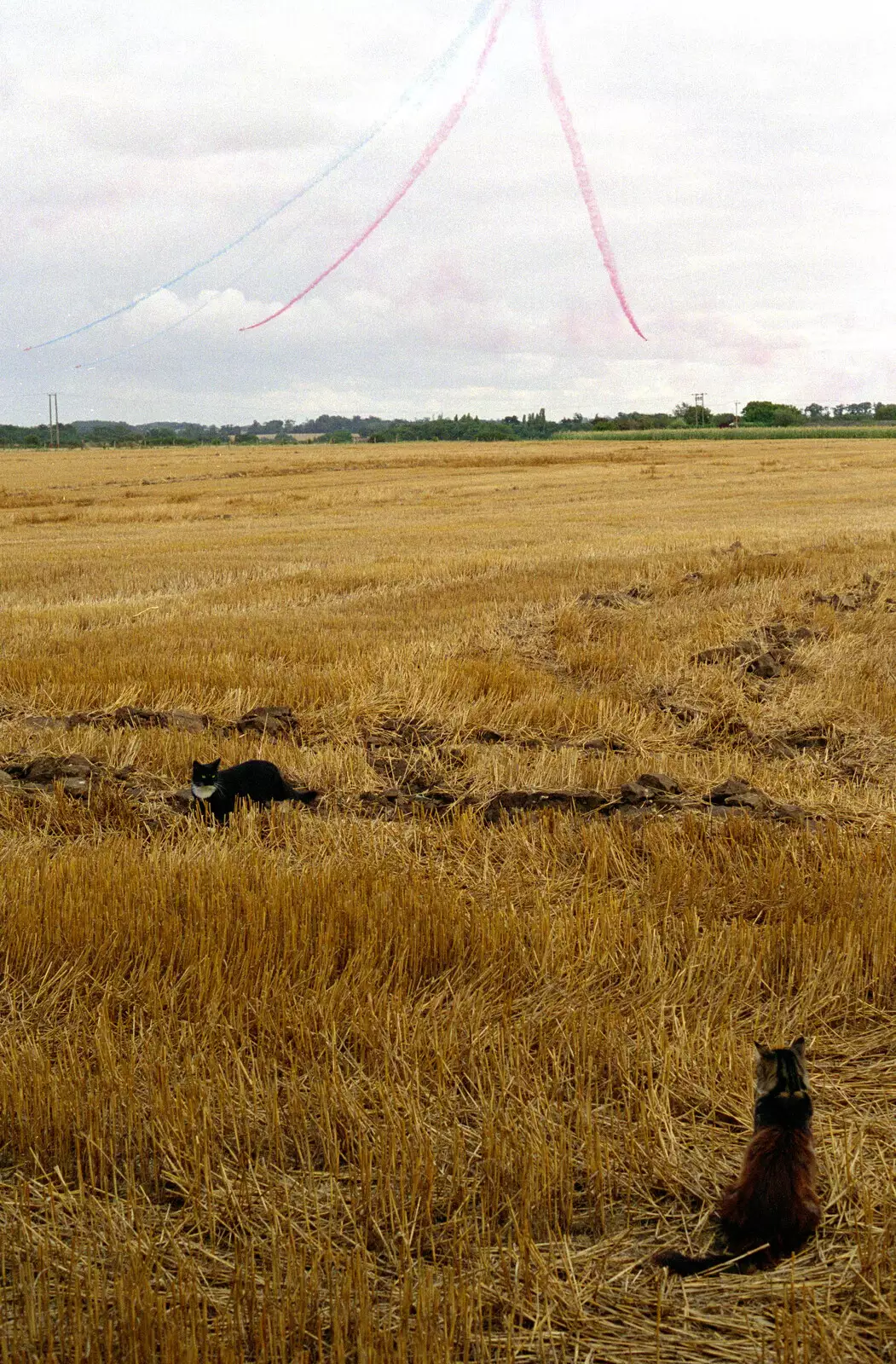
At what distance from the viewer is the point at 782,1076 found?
267cm

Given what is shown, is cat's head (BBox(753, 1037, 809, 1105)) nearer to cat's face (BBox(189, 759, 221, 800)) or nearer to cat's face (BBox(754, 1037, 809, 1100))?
cat's face (BBox(754, 1037, 809, 1100))

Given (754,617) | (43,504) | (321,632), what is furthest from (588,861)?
(43,504)

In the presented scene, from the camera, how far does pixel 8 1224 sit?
2725 mm

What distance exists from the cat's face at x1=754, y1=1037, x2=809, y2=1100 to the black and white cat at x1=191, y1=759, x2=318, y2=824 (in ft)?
12.5

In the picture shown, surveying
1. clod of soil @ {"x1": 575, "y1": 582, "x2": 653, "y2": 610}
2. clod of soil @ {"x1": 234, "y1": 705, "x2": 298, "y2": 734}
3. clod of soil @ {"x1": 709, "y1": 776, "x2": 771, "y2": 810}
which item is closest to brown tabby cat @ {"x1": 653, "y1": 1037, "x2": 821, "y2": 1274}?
clod of soil @ {"x1": 709, "y1": 776, "x2": 771, "y2": 810}

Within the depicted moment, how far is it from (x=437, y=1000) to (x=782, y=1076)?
1.41m

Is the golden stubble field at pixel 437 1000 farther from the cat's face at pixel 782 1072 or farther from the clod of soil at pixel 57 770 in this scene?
the cat's face at pixel 782 1072

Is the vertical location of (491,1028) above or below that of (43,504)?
below

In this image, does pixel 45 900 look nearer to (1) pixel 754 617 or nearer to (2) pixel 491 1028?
(2) pixel 491 1028

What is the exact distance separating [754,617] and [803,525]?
12430 mm

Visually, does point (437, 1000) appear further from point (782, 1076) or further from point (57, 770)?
point (57, 770)

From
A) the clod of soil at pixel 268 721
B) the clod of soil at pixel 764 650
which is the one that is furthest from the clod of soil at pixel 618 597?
the clod of soil at pixel 268 721

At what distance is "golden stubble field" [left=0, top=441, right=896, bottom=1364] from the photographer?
250 centimetres

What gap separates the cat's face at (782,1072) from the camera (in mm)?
2656
